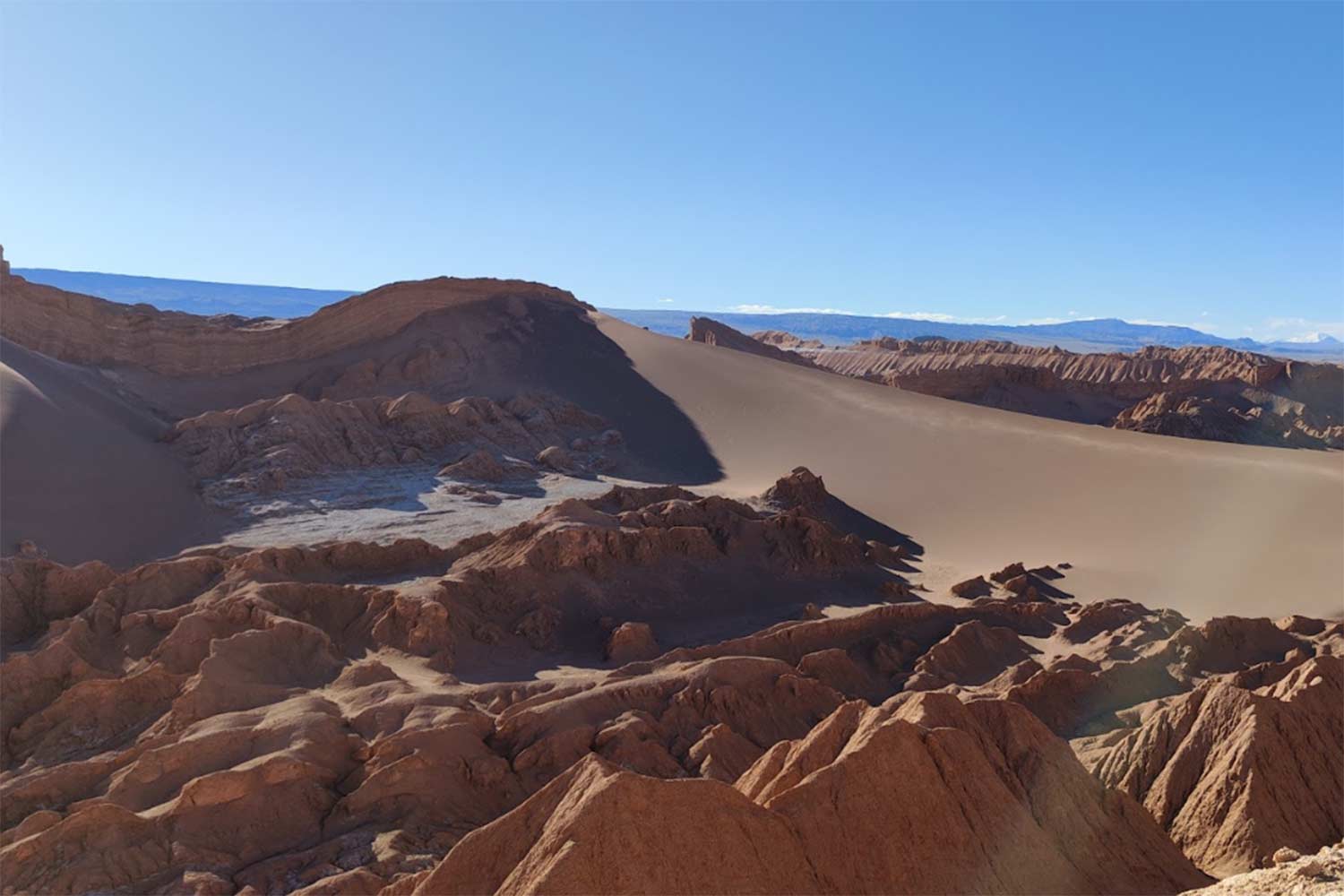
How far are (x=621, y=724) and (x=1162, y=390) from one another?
54026mm

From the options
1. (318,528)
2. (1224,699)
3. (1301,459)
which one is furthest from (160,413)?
(1301,459)

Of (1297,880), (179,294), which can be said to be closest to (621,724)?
(1297,880)

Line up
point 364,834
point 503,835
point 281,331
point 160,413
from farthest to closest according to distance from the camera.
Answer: point 281,331 < point 160,413 < point 364,834 < point 503,835

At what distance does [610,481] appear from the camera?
93.2 ft

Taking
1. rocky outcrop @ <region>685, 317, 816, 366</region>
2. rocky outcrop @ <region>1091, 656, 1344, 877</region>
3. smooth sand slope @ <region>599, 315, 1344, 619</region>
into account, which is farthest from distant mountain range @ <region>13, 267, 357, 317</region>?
rocky outcrop @ <region>1091, 656, 1344, 877</region>

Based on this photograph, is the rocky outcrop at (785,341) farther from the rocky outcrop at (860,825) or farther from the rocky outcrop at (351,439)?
the rocky outcrop at (860,825)

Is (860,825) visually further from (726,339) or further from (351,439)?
(726,339)

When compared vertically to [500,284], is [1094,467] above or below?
below

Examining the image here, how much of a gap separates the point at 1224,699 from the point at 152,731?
12156mm

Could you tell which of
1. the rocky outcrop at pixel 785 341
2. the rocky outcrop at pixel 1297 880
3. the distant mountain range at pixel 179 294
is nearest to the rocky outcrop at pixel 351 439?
the rocky outcrop at pixel 1297 880

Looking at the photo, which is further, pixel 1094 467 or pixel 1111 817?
pixel 1094 467

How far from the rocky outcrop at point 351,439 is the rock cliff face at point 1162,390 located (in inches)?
1030

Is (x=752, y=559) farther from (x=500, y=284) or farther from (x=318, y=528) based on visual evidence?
(x=500, y=284)

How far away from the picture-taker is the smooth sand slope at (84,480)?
824 inches
